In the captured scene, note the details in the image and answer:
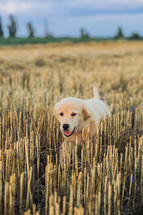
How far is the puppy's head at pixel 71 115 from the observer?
2.89 meters

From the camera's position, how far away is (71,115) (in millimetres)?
3012

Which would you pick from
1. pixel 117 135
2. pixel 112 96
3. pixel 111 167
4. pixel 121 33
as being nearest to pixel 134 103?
pixel 112 96

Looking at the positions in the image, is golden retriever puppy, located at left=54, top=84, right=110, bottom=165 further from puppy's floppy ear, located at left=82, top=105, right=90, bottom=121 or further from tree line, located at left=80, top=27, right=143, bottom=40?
tree line, located at left=80, top=27, right=143, bottom=40

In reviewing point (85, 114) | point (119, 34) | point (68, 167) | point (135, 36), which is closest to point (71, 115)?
point (85, 114)

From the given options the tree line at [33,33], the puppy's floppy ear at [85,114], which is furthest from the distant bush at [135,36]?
the puppy's floppy ear at [85,114]

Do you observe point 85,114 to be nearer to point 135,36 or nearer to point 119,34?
point 135,36

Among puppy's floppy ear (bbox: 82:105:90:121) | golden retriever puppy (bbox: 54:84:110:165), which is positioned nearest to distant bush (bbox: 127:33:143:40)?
golden retriever puppy (bbox: 54:84:110:165)

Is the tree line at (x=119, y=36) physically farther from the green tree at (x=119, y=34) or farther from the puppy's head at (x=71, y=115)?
the puppy's head at (x=71, y=115)

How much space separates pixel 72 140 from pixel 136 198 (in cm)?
97

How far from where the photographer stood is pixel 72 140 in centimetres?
315

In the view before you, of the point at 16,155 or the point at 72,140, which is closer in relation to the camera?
the point at 16,155

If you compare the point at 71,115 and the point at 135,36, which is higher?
the point at 135,36

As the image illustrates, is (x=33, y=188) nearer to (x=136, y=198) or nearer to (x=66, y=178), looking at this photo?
(x=66, y=178)

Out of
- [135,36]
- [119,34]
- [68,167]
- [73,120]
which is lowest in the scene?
[68,167]
